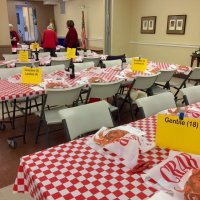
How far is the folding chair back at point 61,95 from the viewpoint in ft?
8.02

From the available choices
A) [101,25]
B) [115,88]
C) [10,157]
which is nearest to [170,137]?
[115,88]

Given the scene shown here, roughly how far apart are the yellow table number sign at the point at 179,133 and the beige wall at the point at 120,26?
6.88m

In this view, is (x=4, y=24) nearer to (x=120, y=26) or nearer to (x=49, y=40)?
(x=49, y=40)

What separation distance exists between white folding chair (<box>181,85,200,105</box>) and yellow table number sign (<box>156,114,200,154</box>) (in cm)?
111

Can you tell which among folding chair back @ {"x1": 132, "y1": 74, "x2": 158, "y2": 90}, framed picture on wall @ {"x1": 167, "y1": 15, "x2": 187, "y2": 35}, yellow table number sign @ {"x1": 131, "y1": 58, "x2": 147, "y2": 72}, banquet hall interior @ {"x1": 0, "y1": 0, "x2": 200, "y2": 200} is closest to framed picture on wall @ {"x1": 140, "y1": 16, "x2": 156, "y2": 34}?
banquet hall interior @ {"x1": 0, "y1": 0, "x2": 200, "y2": 200}

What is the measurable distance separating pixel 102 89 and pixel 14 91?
982mm

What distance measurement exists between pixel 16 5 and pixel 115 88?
410 inches

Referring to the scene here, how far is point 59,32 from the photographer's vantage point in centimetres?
1146

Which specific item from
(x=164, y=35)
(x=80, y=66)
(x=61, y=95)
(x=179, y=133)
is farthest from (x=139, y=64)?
(x=164, y=35)

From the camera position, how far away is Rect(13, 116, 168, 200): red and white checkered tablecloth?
0.99 meters

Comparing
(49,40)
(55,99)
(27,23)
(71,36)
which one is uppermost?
(27,23)

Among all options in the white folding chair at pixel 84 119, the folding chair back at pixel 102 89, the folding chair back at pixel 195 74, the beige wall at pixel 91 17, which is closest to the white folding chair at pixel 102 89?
the folding chair back at pixel 102 89

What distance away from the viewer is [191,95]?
2334 millimetres

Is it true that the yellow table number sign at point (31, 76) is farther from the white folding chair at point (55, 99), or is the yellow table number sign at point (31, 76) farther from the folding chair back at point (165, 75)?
the folding chair back at point (165, 75)
